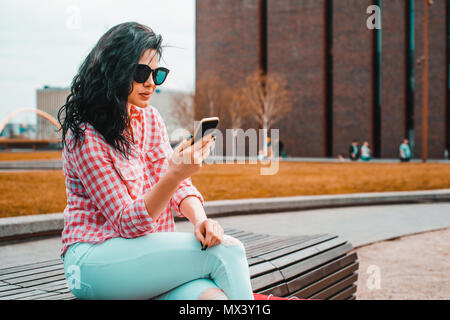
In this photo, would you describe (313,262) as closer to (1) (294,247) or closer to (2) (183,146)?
(1) (294,247)

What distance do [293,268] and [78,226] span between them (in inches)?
57.4

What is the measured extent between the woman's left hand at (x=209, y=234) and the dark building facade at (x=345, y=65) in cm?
3509

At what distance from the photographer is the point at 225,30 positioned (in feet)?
136

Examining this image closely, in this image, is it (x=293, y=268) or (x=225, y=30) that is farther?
(x=225, y=30)

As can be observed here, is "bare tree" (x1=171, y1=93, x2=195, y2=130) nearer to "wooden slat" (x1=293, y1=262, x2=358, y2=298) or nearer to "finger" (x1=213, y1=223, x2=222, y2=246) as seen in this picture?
"wooden slat" (x1=293, y1=262, x2=358, y2=298)

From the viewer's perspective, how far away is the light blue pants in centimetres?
169

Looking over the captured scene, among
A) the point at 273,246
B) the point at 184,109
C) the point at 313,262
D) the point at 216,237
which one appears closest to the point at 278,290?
the point at 313,262

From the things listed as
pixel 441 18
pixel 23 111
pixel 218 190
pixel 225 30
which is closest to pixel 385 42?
pixel 441 18

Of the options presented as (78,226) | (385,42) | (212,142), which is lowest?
(78,226)

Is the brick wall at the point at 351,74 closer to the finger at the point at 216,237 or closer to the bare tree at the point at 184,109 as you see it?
the bare tree at the point at 184,109

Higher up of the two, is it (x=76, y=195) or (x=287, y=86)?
(x=287, y=86)

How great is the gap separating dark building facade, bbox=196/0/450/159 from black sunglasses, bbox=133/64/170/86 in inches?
1373

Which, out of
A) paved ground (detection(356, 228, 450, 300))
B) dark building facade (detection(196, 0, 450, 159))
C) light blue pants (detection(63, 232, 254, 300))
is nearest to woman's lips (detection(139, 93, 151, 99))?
light blue pants (detection(63, 232, 254, 300))

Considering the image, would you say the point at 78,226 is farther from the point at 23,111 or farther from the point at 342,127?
the point at 23,111
